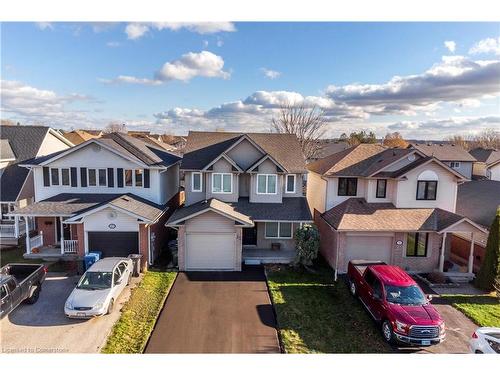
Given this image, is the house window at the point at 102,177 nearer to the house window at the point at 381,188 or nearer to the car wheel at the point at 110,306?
the car wheel at the point at 110,306

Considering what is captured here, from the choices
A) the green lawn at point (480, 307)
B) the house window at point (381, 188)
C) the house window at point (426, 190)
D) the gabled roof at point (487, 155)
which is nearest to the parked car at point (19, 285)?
the green lawn at point (480, 307)

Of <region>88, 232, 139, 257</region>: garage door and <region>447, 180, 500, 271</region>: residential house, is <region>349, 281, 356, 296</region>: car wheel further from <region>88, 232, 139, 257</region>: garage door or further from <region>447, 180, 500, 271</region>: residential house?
<region>88, 232, 139, 257</region>: garage door

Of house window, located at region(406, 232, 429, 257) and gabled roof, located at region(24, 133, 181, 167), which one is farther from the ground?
gabled roof, located at region(24, 133, 181, 167)

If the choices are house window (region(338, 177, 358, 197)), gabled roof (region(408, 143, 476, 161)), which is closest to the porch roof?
house window (region(338, 177, 358, 197))

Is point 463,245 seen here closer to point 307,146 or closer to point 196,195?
point 196,195

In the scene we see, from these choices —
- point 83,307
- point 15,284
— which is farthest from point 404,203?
point 15,284

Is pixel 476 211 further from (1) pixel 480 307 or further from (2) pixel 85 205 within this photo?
(2) pixel 85 205
